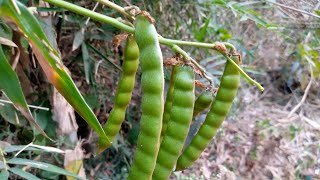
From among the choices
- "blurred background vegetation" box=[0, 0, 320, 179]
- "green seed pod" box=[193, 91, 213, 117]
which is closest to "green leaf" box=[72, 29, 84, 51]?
"blurred background vegetation" box=[0, 0, 320, 179]

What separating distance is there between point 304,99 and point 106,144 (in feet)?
6.63

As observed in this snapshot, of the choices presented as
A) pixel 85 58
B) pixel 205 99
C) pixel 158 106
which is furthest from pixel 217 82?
pixel 158 106

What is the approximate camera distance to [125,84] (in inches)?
30.2

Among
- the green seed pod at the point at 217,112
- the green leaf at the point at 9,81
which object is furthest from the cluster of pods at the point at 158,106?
the green leaf at the point at 9,81

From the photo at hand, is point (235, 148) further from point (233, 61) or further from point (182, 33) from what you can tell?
point (233, 61)

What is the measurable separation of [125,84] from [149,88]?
13 centimetres

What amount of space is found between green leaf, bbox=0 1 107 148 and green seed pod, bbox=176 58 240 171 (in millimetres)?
160

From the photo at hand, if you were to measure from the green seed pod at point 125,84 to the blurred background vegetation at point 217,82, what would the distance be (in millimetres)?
324

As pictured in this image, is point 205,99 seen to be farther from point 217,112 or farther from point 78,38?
point 78,38

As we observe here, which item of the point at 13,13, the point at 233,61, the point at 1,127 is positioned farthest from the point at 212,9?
the point at 13,13

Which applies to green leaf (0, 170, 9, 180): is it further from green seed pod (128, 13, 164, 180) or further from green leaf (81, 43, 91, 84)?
green leaf (81, 43, 91, 84)

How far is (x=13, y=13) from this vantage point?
1.90 feet

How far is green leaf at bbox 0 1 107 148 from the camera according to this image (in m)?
0.58

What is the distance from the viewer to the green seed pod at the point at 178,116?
0.69 meters
